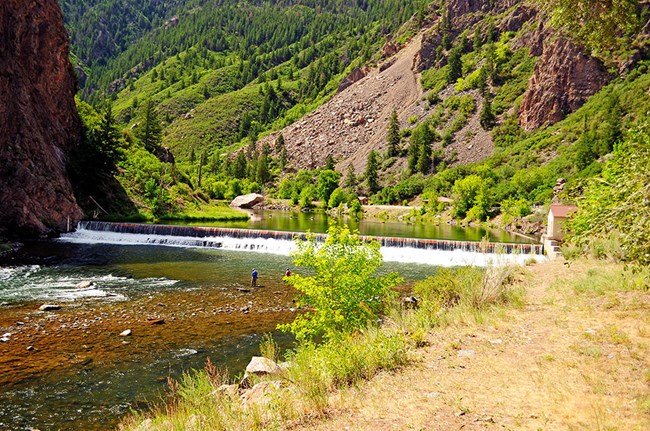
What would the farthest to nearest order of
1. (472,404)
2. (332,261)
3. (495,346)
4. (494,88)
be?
(494,88)
(332,261)
(495,346)
(472,404)

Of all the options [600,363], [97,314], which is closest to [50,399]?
[97,314]

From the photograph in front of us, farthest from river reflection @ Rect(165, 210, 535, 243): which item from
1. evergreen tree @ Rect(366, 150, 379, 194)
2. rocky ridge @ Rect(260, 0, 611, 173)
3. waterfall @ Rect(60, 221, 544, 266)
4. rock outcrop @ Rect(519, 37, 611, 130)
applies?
rock outcrop @ Rect(519, 37, 611, 130)

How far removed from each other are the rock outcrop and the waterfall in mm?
73417

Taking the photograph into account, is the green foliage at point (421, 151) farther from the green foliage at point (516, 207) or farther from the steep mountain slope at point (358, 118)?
the green foliage at point (516, 207)

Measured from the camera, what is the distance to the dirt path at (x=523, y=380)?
5.34 metres

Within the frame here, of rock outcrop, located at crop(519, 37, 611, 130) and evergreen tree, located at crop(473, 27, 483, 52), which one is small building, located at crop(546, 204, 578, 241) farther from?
evergreen tree, located at crop(473, 27, 483, 52)

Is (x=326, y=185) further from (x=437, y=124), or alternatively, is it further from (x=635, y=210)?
(x=635, y=210)

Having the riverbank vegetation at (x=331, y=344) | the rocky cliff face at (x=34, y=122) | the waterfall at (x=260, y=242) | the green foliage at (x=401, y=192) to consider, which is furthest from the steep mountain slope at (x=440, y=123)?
the riverbank vegetation at (x=331, y=344)

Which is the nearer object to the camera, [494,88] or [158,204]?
[158,204]

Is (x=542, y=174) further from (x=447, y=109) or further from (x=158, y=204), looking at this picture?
(x=158, y=204)

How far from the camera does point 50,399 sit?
9680 millimetres

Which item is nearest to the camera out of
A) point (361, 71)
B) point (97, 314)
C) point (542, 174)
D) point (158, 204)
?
point (97, 314)

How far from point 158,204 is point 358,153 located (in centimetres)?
7959

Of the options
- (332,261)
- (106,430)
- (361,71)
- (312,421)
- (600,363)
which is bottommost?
(106,430)
